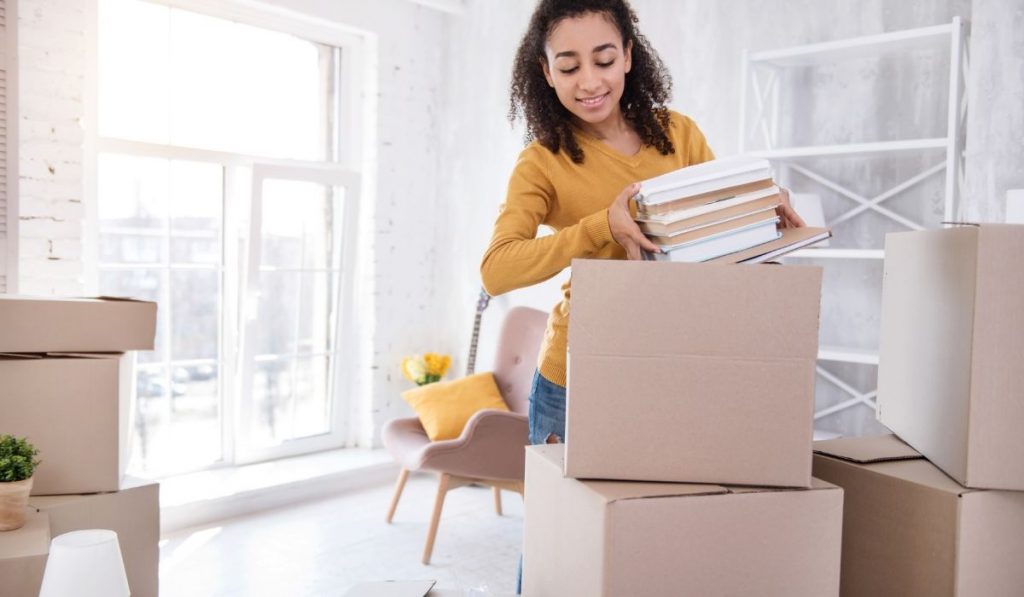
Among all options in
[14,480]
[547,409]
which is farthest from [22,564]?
[547,409]

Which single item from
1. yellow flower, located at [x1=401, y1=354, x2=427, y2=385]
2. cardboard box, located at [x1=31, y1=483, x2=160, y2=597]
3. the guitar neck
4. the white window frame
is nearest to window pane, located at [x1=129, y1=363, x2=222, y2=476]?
the white window frame

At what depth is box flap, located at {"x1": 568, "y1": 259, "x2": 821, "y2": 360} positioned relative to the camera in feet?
3.46

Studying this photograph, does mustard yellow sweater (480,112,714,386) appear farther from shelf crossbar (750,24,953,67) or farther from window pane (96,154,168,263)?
window pane (96,154,168,263)

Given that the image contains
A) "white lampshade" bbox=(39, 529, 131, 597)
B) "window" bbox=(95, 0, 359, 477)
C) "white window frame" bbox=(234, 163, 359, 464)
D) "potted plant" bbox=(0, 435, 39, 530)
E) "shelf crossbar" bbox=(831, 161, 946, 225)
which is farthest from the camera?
"white window frame" bbox=(234, 163, 359, 464)

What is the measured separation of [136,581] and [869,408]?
240 cm

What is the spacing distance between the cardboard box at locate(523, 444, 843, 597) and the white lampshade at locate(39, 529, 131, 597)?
78 cm

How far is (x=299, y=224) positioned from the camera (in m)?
4.16

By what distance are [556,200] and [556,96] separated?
0.20 meters

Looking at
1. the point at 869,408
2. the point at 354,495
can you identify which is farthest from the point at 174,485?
the point at 869,408

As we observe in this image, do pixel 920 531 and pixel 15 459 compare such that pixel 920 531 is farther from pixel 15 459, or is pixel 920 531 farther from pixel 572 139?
pixel 15 459

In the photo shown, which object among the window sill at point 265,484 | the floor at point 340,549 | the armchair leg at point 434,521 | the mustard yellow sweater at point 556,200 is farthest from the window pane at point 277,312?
the mustard yellow sweater at point 556,200

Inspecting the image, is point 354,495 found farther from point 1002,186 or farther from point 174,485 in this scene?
point 1002,186

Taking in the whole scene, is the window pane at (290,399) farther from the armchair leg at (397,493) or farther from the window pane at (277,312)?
the armchair leg at (397,493)

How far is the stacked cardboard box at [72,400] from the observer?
1775 millimetres
